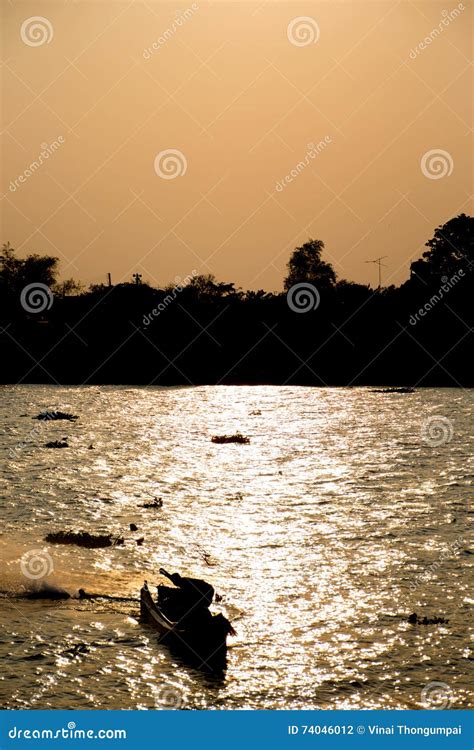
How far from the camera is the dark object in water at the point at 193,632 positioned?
85.4ft

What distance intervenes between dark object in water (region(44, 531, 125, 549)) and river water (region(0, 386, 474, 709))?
692mm

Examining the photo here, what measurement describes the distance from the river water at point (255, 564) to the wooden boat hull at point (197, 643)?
1.31 ft

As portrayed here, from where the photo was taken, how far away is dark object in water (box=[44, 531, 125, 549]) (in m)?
40.6

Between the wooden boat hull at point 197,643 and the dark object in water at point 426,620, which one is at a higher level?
the dark object in water at point 426,620

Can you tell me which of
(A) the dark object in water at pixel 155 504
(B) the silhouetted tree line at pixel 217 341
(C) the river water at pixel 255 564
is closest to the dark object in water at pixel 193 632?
(C) the river water at pixel 255 564

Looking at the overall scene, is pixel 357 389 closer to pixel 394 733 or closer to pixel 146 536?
pixel 146 536

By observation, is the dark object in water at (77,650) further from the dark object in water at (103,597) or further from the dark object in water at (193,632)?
the dark object in water at (103,597)

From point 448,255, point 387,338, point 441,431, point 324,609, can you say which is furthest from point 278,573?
point 448,255

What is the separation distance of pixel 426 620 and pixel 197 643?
8.57 meters

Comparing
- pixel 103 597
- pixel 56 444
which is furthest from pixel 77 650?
pixel 56 444

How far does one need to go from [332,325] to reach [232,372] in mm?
19999

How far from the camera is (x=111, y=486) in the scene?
5741 cm

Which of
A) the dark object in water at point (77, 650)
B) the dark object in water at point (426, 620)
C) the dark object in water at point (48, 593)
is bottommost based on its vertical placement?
the dark object in water at point (48, 593)

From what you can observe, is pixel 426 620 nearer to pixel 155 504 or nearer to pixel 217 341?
pixel 155 504
